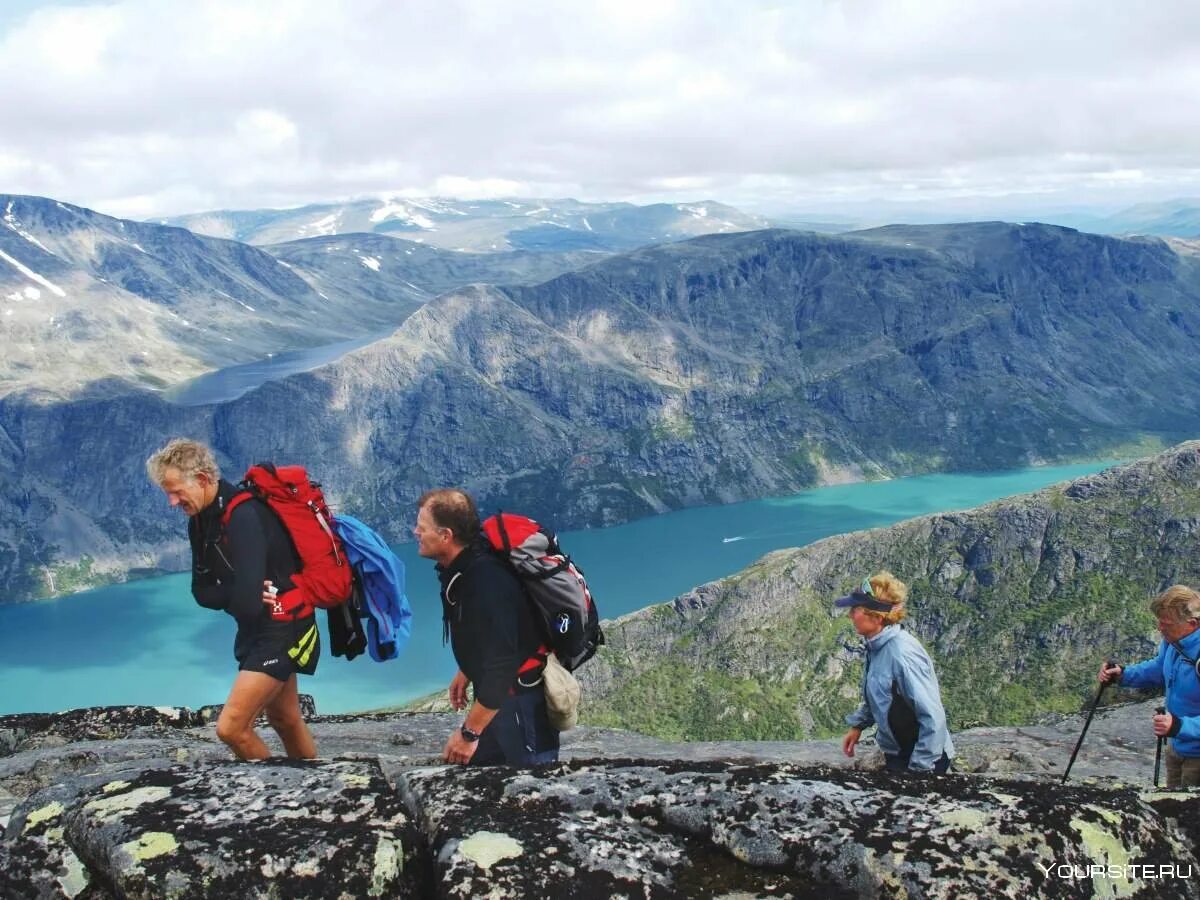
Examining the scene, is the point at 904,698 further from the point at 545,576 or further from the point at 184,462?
the point at 184,462

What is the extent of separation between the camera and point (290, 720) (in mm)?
12500

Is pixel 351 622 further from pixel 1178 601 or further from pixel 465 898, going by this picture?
pixel 1178 601

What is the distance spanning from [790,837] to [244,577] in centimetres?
705

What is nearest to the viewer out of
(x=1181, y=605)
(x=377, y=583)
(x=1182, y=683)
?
(x=377, y=583)

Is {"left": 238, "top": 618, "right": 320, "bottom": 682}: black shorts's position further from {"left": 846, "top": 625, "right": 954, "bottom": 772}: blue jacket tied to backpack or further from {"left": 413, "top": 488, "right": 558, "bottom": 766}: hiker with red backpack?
{"left": 846, "top": 625, "right": 954, "bottom": 772}: blue jacket tied to backpack

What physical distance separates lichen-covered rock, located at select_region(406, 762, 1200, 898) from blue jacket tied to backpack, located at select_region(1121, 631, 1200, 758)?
5.66 meters

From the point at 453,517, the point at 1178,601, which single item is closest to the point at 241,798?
the point at 453,517

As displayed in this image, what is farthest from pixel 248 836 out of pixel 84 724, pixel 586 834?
pixel 84 724

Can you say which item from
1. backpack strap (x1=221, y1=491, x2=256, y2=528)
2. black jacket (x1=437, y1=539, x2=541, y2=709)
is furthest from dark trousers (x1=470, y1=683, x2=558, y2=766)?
backpack strap (x1=221, y1=491, x2=256, y2=528)

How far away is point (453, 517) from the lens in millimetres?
10875

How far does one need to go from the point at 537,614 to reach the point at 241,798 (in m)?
3.77

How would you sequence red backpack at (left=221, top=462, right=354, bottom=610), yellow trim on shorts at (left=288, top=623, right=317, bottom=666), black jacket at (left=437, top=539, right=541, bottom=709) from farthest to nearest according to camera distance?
yellow trim on shorts at (left=288, top=623, right=317, bottom=666) → red backpack at (left=221, top=462, right=354, bottom=610) → black jacket at (left=437, top=539, right=541, bottom=709)

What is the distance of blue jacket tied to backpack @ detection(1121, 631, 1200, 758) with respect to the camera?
44.4 feet

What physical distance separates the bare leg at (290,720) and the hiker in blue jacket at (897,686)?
7573 millimetres
